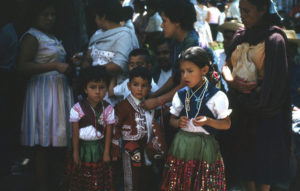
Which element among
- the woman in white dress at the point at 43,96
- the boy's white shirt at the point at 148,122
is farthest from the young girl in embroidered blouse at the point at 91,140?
the woman in white dress at the point at 43,96

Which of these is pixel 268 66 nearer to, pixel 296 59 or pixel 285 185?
pixel 296 59

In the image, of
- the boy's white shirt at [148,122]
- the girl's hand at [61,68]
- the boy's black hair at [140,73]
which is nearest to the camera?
the boy's black hair at [140,73]

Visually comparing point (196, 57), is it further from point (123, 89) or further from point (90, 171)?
point (90, 171)

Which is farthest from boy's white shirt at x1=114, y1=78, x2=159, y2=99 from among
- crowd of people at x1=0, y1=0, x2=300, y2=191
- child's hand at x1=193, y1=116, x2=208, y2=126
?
child's hand at x1=193, y1=116, x2=208, y2=126

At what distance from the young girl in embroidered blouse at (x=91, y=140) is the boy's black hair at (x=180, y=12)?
0.93 meters

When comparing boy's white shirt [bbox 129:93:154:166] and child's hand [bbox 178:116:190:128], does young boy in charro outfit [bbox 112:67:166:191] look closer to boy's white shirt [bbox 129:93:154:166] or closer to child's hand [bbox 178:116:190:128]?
boy's white shirt [bbox 129:93:154:166]

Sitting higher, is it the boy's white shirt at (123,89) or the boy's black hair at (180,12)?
the boy's black hair at (180,12)

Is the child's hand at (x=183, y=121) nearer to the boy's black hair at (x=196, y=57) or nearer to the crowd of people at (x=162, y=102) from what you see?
the crowd of people at (x=162, y=102)

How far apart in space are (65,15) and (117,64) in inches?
80.3

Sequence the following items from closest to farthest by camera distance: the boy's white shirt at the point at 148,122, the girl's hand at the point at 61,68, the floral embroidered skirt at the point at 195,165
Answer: the floral embroidered skirt at the point at 195,165
the boy's white shirt at the point at 148,122
the girl's hand at the point at 61,68

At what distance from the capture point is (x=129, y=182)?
3.43 metres

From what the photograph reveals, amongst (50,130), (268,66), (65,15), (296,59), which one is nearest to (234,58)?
(268,66)

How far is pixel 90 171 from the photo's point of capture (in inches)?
133

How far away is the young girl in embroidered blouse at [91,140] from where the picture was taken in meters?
3.35
